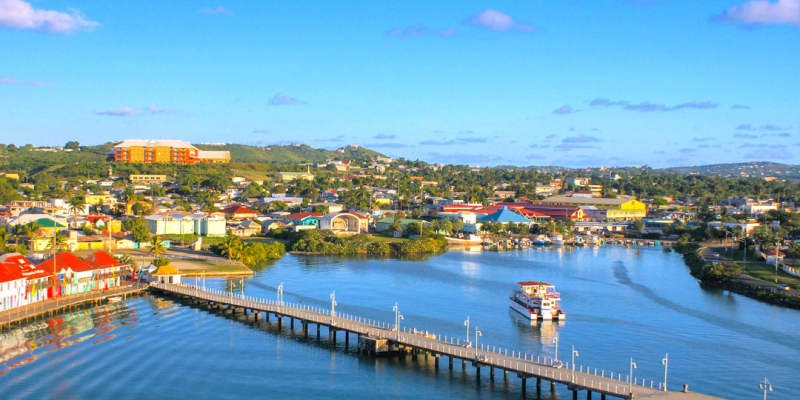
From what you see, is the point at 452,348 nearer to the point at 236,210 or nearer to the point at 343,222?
the point at 343,222

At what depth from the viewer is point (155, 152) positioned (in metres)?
109

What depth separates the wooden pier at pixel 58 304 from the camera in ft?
94.1

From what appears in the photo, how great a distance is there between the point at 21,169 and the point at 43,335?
298 feet

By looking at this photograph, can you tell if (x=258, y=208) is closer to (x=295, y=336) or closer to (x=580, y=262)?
(x=580, y=262)

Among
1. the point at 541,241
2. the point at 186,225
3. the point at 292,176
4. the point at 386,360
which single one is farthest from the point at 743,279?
the point at 292,176

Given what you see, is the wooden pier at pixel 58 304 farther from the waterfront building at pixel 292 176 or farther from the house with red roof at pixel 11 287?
the waterfront building at pixel 292 176

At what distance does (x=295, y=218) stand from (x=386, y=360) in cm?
4538

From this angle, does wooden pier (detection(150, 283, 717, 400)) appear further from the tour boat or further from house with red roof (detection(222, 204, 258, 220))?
house with red roof (detection(222, 204, 258, 220))

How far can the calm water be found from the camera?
72.1 feet

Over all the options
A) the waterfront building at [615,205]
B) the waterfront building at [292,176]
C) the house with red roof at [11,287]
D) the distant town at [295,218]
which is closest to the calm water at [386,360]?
the house with red roof at [11,287]

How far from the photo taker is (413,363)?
25016 millimetres

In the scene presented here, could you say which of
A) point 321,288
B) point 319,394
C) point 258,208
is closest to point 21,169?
point 258,208

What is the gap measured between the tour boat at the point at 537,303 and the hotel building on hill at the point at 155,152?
85.4 meters

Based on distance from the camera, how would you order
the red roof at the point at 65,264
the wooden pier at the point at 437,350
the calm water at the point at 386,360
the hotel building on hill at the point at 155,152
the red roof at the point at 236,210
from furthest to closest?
the hotel building on hill at the point at 155,152
the red roof at the point at 236,210
the red roof at the point at 65,264
the calm water at the point at 386,360
the wooden pier at the point at 437,350
